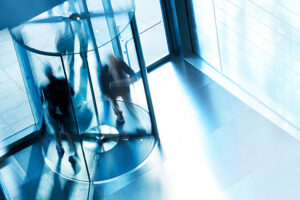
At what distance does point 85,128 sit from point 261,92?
6.23ft

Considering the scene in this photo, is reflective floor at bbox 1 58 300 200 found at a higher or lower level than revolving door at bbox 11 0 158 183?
lower

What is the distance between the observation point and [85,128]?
19.0 ft

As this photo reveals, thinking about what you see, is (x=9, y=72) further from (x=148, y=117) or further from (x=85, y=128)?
(x=148, y=117)

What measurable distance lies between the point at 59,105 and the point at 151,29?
198 centimetres

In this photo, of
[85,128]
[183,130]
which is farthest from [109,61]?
[183,130]

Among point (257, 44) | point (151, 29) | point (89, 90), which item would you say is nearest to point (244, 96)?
point (257, 44)

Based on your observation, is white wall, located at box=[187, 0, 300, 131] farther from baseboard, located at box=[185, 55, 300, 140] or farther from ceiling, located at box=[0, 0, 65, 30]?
ceiling, located at box=[0, 0, 65, 30]

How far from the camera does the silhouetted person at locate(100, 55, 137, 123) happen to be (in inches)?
216

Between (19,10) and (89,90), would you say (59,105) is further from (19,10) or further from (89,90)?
(19,10)

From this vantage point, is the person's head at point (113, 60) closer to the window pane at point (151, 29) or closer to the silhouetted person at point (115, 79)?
the silhouetted person at point (115, 79)

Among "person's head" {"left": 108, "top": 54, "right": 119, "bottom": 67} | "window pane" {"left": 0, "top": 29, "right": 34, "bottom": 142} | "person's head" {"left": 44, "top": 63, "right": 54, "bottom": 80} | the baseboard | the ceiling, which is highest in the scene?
the ceiling

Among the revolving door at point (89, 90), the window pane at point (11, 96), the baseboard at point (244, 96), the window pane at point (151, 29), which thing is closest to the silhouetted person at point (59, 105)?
the revolving door at point (89, 90)

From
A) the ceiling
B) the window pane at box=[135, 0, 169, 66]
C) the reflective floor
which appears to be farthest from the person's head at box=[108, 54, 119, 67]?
the window pane at box=[135, 0, 169, 66]

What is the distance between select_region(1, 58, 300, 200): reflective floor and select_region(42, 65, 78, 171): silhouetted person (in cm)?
52
